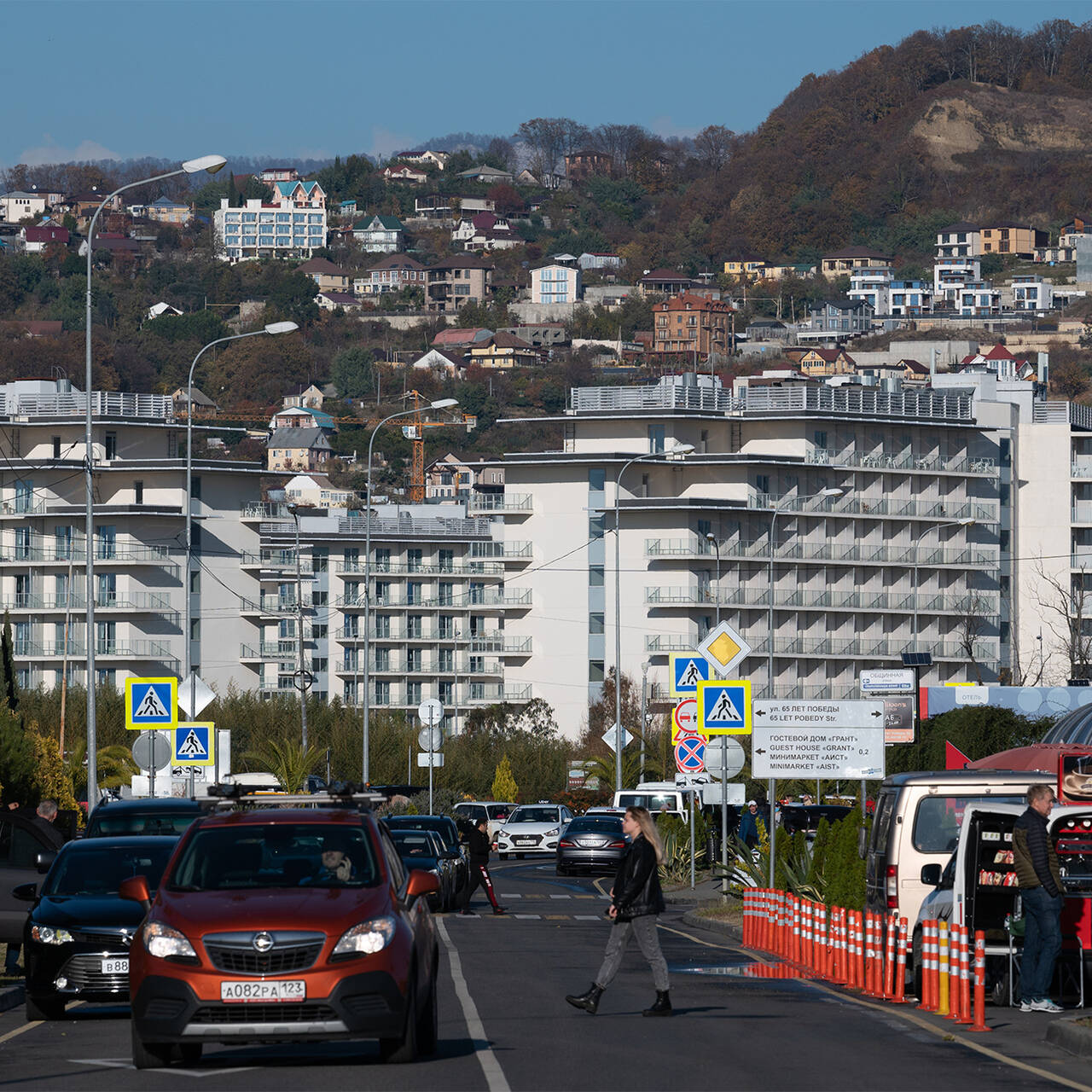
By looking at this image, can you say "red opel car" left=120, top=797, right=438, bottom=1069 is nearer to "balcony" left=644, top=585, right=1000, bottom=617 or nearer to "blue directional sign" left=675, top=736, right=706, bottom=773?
"blue directional sign" left=675, top=736, right=706, bottom=773

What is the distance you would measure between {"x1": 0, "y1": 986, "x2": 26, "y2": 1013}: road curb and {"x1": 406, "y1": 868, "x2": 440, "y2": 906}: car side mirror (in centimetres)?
632

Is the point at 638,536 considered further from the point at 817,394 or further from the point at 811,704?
the point at 811,704

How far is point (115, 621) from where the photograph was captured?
4296 inches

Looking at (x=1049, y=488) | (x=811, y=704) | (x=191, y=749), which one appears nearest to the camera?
(x=811, y=704)

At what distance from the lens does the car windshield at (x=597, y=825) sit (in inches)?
1984

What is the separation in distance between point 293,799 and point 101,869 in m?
4.81

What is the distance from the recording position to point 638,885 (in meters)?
18.2

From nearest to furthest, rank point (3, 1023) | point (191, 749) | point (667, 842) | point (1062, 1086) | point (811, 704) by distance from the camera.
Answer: point (1062, 1086), point (3, 1023), point (811, 704), point (191, 749), point (667, 842)

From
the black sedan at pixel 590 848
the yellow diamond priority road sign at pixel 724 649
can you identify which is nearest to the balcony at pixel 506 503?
the black sedan at pixel 590 848

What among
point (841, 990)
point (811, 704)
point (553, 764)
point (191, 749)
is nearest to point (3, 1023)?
point (841, 990)

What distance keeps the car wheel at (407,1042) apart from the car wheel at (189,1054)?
3.91 ft

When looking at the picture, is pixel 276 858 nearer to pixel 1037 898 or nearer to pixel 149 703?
pixel 1037 898

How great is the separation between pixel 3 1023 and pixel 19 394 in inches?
3903

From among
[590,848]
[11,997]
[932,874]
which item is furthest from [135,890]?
[590,848]
